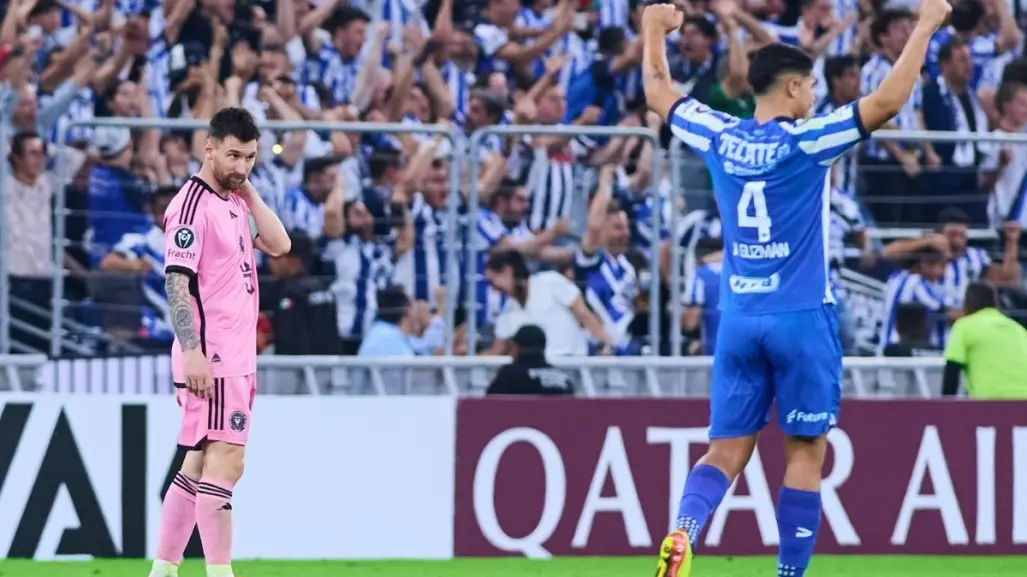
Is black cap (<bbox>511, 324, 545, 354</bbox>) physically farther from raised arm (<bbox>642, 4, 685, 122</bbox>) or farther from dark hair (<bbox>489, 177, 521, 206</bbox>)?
raised arm (<bbox>642, 4, 685, 122</bbox>)

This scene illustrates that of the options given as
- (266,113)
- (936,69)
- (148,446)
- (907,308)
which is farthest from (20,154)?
(936,69)

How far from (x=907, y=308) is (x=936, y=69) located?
3.30m

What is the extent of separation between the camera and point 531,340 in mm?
12102

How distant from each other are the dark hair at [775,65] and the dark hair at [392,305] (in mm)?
5239

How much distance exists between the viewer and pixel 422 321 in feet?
41.4

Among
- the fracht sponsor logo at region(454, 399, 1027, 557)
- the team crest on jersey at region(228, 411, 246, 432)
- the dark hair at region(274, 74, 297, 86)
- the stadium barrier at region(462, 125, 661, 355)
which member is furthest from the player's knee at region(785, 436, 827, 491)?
the dark hair at region(274, 74, 297, 86)

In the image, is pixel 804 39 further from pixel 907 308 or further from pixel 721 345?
pixel 721 345

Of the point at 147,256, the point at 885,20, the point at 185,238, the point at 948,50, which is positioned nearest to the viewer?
the point at 185,238

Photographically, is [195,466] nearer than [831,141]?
No

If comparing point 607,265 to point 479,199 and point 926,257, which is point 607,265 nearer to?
point 479,199

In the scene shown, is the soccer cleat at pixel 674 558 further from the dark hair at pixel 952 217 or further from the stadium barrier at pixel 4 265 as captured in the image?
the dark hair at pixel 952 217

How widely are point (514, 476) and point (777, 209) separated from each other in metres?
3.67

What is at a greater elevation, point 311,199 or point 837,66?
point 837,66

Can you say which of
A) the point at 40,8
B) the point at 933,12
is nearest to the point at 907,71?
the point at 933,12
